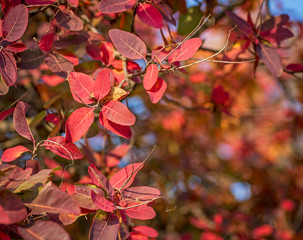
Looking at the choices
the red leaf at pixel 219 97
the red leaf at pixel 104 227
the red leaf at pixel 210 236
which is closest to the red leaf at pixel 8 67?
the red leaf at pixel 104 227

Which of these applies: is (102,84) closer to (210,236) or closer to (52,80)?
(52,80)

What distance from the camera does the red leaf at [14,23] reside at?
0.68 metres

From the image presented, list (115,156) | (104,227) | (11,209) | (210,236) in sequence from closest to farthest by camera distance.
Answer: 1. (11,209)
2. (104,227)
3. (115,156)
4. (210,236)

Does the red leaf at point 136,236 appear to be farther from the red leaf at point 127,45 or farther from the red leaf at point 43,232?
the red leaf at point 127,45

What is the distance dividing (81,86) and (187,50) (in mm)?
250

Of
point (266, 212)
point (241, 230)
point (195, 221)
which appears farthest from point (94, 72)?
point (266, 212)

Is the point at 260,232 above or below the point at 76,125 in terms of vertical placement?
below

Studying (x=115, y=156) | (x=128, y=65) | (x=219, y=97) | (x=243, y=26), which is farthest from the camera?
(x=219, y=97)

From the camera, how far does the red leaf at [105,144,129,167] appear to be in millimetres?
1033

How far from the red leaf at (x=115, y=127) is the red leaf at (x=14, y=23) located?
256 millimetres

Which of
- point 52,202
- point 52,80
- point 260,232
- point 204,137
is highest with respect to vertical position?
point 52,202

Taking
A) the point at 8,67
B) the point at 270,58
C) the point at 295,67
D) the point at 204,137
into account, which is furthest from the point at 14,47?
the point at 204,137

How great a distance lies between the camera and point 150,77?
690mm

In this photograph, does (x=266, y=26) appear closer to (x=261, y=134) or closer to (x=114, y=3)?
(x=114, y=3)
